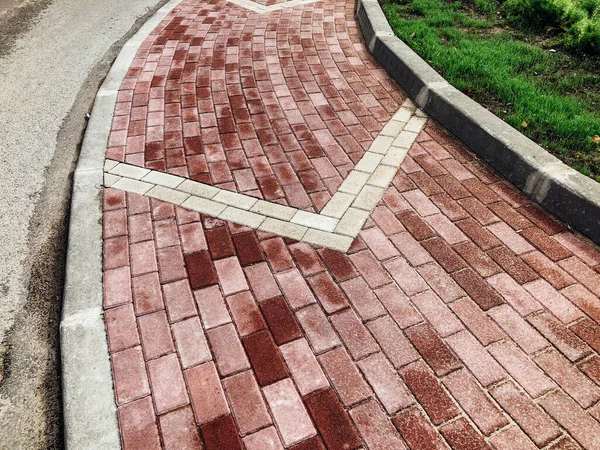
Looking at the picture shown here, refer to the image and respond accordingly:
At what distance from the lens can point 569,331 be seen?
2664mm

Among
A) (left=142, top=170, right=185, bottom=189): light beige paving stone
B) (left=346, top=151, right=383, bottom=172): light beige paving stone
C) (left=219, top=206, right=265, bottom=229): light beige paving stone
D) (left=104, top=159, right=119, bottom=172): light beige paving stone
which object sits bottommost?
(left=219, top=206, right=265, bottom=229): light beige paving stone

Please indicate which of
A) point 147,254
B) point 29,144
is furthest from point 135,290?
point 29,144

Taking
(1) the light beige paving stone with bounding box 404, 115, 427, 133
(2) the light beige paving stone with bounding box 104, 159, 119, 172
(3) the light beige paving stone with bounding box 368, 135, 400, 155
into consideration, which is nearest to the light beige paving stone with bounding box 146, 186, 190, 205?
(2) the light beige paving stone with bounding box 104, 159, 119, 172

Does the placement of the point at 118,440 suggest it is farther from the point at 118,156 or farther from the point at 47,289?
the point at 118,156

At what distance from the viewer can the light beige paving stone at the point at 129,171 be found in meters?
3.83

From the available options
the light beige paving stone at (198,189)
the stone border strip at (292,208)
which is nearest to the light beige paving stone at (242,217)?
the stone border strip at (292,208)

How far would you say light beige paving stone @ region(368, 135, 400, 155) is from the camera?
4.12 meters

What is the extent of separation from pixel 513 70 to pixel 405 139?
174cm

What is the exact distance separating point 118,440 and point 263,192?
6.88 feet

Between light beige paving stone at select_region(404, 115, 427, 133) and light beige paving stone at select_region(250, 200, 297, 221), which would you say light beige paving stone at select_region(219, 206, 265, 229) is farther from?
light beige paving stone at select_region(404, 115, 427, 133)

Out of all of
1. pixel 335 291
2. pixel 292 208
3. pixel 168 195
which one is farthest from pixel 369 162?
pixel 168 195

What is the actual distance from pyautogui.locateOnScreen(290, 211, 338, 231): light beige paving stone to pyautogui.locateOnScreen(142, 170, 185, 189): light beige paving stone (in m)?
1.12

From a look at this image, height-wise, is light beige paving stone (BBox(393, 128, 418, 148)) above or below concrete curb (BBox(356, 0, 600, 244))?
below

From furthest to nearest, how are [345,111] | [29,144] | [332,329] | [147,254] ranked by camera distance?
1. [345,111]
2. [29,144]
3. [147,254]
4. [332,329]
